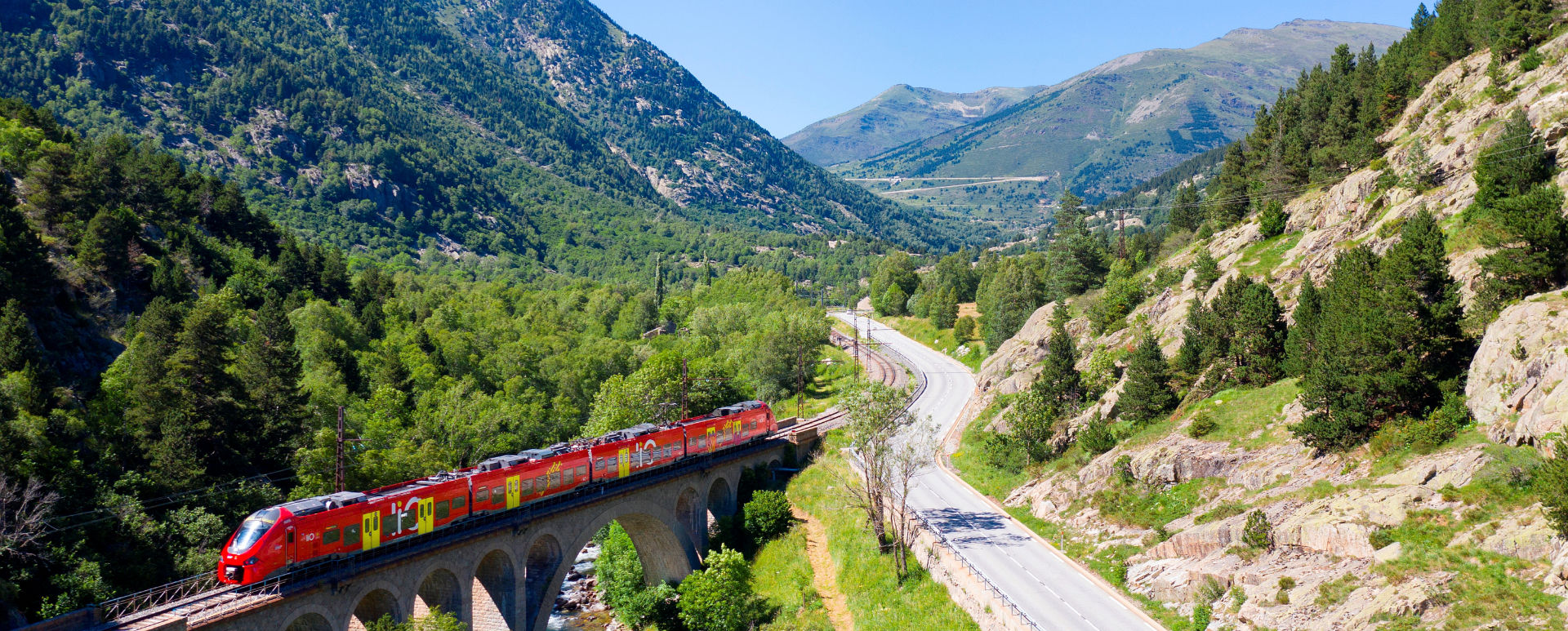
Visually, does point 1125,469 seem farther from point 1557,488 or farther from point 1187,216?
point 1187,216

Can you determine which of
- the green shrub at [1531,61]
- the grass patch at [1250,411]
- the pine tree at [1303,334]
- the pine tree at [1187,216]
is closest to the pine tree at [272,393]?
the grass patch at [1250,411]

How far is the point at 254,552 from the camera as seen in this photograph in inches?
1336

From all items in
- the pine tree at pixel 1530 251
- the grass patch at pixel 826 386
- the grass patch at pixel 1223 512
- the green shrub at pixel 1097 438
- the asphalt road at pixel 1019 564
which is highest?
the pine tree at pixel 1530 251

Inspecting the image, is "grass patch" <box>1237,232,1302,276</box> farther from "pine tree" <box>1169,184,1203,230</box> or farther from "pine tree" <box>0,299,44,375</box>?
"pine tree" <box>0,299,44,375</box>

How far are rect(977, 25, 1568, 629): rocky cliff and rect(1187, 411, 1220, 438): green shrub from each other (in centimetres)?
45

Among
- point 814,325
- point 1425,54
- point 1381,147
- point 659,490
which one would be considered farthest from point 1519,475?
point 814,325

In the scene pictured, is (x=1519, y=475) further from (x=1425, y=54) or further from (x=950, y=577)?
(x=1425, y=54)

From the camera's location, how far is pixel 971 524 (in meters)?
51.7

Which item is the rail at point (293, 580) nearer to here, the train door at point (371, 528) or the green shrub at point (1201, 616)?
the train door at point (371, 528)

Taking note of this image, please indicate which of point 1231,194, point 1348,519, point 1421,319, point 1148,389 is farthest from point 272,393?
point 1231,194

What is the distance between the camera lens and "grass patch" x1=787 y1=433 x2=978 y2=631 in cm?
4488

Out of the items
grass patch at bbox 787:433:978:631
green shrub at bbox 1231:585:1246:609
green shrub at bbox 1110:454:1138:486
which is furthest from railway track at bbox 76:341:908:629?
green shrub at bbox 1110:454:1138:486

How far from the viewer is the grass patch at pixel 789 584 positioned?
5222 cm

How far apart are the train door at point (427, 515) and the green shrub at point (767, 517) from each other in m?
27.5
